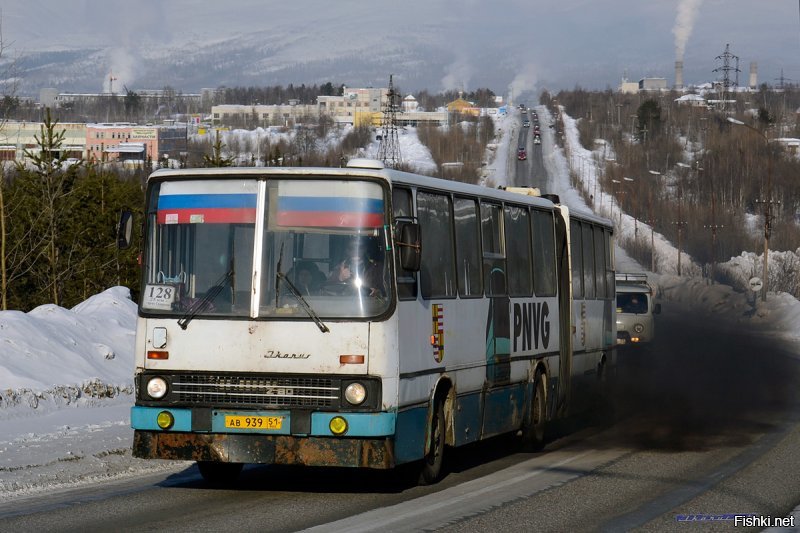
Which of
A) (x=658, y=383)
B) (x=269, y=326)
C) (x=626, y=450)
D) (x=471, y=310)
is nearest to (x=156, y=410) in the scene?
(x=269, y=326)

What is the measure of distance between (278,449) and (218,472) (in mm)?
1810

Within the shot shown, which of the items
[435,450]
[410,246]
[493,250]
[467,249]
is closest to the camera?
[410,246]

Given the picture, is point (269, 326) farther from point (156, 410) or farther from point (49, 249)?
point (49, 249)

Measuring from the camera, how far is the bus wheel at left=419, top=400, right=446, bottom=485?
13.1 metres

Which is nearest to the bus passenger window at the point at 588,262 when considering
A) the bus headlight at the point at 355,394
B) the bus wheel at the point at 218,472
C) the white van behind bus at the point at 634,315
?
the bus wheel at the point at 218,472

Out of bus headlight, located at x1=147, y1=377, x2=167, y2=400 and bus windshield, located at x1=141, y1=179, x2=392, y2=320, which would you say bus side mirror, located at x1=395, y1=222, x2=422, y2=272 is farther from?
bus headlight, located at x1=147, y1=377, x2=167, y2=400

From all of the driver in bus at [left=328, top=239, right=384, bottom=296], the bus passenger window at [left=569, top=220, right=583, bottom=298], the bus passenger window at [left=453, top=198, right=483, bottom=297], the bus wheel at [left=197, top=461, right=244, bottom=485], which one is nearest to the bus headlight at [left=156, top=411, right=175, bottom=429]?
the bus wheel at [left=197, top=461, right=244, bottom=485]

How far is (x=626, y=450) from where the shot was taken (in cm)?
1698

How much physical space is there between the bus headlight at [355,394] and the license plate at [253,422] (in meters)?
0.59

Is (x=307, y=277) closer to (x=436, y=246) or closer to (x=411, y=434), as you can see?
(x=411, y=434)

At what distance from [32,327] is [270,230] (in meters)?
10.9

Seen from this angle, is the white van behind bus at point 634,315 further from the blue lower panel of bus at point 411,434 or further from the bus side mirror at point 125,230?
the bus side mirror at point 125,230

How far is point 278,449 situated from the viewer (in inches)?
464

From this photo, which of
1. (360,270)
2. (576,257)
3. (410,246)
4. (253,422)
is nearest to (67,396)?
(576,257)
